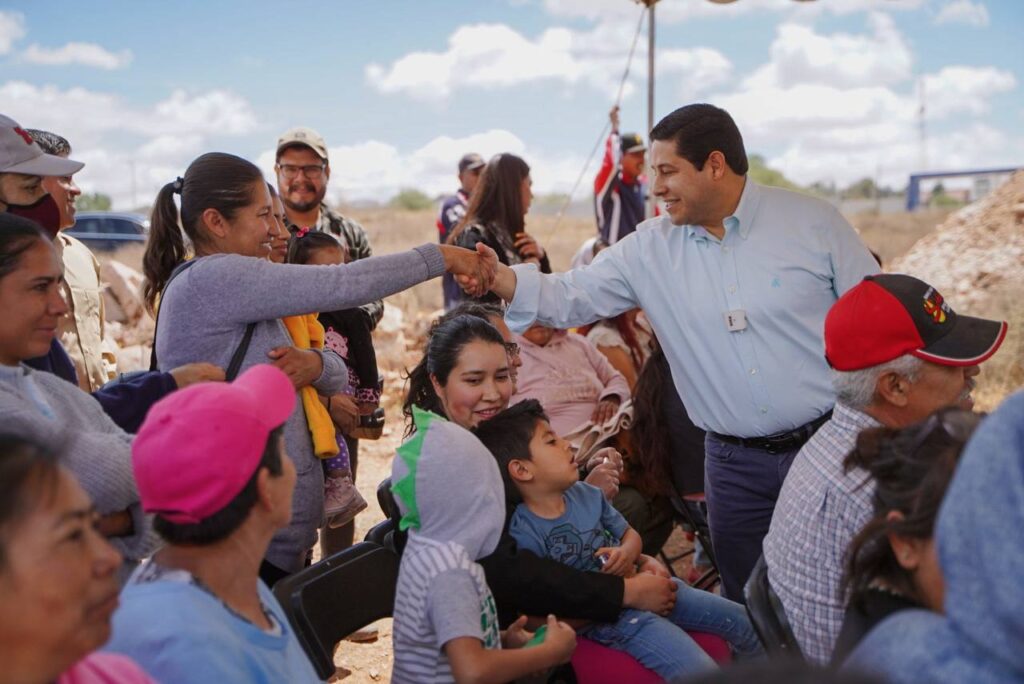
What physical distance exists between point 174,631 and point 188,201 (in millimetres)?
1670

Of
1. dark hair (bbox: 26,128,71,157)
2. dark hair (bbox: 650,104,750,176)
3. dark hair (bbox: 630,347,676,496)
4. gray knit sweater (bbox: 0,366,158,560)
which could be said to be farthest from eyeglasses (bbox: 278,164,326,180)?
gray knit sweater (bbox: 0,366,158,560)

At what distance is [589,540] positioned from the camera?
2.71 m

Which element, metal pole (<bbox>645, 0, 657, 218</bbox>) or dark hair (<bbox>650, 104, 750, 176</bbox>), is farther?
metal pole (<bbox>645, 0, 657, 218</bbox>)

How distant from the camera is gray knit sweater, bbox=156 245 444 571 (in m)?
2.63

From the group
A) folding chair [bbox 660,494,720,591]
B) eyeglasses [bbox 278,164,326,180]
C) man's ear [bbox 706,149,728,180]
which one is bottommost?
folding chair [bbox 660,494,720,591]

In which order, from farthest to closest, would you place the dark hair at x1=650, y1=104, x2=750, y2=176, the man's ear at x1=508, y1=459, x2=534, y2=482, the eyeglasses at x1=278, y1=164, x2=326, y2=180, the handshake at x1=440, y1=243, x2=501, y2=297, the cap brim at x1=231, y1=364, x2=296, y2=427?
the eyeglasses at x1=278, y1=164, x2=326, y2=180
the dark hair at x1=650, y1=104, x2=750, y2=176
the handshake at x1=440, y1=243, x2=501, y2=297
the man's ear at x1=508, y1=459, x2=534, y2=482
the cap brim at x1=231, y1=364, x2=296, y2=427

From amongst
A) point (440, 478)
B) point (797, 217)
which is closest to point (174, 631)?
point (440, 478)

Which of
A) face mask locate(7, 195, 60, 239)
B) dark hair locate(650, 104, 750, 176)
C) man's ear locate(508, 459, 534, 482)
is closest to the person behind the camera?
man's ear locate(508, 459, 534, 482)

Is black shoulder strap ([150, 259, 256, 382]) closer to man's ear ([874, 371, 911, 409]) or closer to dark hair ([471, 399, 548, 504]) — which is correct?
dark hair ([471, 399, 548, 504])

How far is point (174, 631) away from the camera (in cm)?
150

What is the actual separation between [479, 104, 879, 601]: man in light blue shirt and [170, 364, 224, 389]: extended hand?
3.94 ft

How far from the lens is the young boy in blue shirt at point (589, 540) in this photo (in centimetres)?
258

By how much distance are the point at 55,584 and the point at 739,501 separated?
2.49 m

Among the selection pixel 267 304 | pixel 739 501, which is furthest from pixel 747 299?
pixel 267 304
